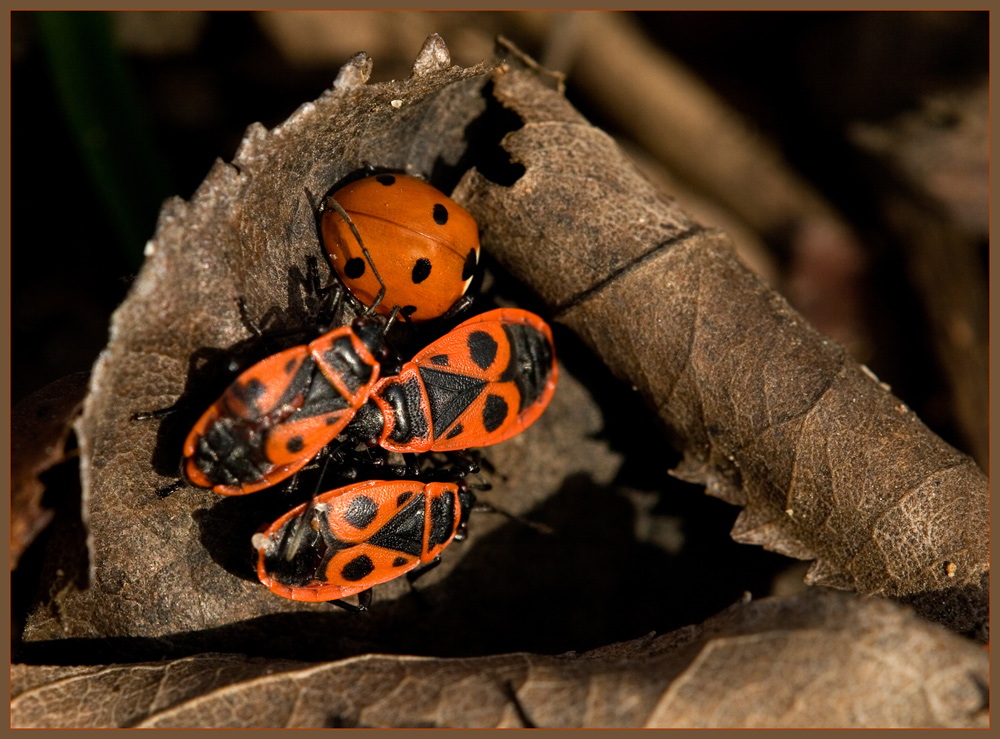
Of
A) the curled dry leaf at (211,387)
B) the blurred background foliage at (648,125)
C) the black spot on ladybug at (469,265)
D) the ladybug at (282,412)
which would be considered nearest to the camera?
the curled dry leaf at (211,387)

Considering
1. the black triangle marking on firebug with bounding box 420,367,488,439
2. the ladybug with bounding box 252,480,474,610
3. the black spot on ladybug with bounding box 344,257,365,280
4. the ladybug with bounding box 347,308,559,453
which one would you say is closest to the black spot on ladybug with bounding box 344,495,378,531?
the ladybug with bounding box 252,480,474,610

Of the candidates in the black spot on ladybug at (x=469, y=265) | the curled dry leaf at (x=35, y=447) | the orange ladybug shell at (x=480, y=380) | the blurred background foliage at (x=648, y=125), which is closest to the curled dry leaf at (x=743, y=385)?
the black spot on ladybug at (x=469, y=265)

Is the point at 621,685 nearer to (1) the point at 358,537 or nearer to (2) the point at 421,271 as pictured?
(1) the point at 358,537

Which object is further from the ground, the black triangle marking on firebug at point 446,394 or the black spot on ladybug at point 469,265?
the black spot on ladybug at point 469,265

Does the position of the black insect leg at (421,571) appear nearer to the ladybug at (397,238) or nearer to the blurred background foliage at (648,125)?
the ladybug at (397,238)

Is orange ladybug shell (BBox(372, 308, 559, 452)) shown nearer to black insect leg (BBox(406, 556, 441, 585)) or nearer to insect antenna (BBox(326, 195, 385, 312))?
insect antenna (BBox(326, 195, 385, 312))

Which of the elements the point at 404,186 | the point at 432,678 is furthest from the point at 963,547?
the point at 404,186
